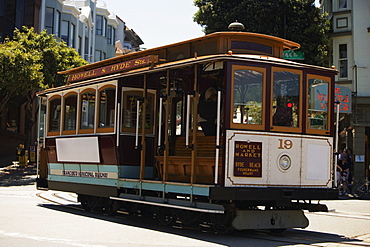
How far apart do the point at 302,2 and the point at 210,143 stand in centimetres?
1858

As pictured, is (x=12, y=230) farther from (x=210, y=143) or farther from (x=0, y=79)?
(x=0, y=79)

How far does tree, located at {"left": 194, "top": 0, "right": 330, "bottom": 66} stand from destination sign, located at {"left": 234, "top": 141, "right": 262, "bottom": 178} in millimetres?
17416

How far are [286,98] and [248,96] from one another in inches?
31.9

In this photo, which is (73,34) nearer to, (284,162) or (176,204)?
(176,204)

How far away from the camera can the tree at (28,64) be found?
90.4 ft

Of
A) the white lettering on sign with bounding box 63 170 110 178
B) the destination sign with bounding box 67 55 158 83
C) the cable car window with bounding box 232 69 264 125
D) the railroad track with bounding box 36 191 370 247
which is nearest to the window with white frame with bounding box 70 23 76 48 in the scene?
the destination sign with bounding box 67 55 158 83

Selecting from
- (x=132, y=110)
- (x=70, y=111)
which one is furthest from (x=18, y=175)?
(x=132, y=110)

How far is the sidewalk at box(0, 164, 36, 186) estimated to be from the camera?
25625mm

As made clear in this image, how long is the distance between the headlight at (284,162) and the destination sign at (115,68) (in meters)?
3.43

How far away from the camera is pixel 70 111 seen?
48.4 ft

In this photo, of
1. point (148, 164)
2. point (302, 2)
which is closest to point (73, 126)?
point (148, 164)

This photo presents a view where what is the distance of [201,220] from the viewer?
10.8 m

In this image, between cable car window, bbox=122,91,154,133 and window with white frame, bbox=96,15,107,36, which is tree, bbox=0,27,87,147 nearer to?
cable car window, bbox=122,91,154,133

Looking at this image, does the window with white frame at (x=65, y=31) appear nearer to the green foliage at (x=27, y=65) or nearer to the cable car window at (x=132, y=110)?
the green foliage at (x=27, y=65)
